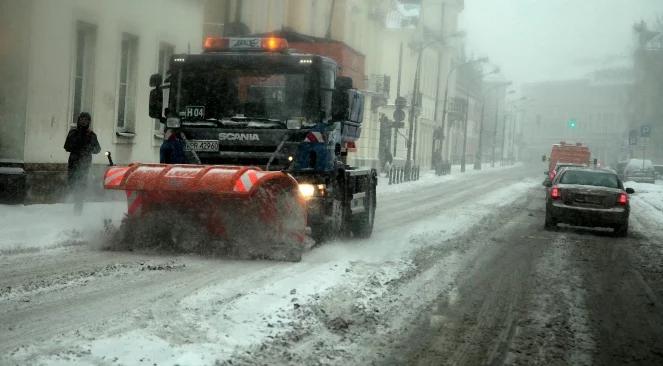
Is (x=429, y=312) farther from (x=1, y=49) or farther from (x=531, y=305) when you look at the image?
(x=1, y=49)

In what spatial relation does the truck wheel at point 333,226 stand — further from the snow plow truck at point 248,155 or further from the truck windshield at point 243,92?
the truck windshield at point 243,92

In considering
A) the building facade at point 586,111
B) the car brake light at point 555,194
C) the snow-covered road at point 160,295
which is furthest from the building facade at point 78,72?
the building facade at point 586,111

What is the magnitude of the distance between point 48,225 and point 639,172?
5202 cm

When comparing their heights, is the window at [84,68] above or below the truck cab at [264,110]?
above

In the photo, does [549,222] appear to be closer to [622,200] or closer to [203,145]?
[622,200]

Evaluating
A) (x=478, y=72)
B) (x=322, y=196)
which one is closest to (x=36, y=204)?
(x=322, y=196)

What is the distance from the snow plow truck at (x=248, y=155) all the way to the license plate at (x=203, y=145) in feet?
0.04

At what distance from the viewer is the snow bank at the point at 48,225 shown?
11023 mm

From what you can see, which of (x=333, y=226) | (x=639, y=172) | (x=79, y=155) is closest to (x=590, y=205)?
(x=333, y=226)

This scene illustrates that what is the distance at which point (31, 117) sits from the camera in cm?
1620

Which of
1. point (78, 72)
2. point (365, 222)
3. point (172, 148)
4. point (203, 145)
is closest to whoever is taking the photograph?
point (203, 145)

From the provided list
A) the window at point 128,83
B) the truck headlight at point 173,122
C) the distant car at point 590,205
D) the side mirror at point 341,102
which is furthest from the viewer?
the window at point 128,83

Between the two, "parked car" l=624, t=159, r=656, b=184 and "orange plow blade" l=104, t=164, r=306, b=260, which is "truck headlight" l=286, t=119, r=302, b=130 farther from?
"parked car" l=624, t=159, r=656, b=184

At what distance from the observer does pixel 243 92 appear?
36.7 ft
